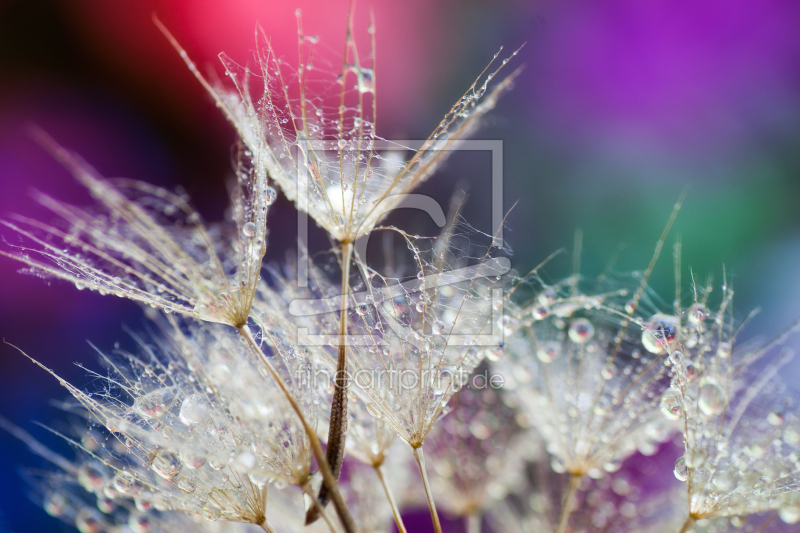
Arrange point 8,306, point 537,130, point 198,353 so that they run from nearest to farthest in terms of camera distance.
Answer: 1. point 198,353
2. point 8,306
3. point 537,130

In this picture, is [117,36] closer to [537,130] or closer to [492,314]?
[537,130]

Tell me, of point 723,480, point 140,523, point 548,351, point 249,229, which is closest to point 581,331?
point 548,351

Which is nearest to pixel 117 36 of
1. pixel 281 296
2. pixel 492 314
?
pixel 281 296

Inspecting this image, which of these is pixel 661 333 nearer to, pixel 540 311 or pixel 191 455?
pixel 540 311

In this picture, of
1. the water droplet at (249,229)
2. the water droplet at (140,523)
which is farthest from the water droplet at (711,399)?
the water droplet at (140,523)

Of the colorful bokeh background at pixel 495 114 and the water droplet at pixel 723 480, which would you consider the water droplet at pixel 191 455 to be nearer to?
the water droplet at pixel 723 480
